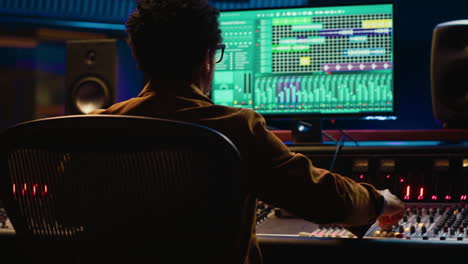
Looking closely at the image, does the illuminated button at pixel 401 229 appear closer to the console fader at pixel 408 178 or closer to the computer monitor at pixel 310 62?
the console fader at pixel 408 178

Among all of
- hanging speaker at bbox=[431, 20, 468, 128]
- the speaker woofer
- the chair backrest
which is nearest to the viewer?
the chair backrest

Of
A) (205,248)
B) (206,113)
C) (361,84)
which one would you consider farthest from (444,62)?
(205,248)

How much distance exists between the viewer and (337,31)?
6.46 feet

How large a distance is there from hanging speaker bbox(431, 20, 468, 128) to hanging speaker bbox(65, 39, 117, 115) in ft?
3.86

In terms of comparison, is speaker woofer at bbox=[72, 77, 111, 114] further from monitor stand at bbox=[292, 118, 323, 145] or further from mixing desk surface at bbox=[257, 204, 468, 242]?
mixing desk surface at bbox=[257, 204, 468, 242]

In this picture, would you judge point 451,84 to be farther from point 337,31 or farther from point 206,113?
point 206,113

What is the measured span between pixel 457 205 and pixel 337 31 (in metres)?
0.70

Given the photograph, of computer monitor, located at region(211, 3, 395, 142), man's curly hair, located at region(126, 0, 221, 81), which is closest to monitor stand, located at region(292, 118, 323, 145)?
computer monitor, located at region(211, 3, 395, 142)

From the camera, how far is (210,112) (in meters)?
1.08

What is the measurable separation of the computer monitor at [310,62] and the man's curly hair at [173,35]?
0.87 m

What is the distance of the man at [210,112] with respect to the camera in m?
1.07

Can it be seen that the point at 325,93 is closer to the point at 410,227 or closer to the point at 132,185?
the point at 410,227

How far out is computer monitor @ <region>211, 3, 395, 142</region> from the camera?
6.40 feet

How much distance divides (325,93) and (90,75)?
926mm
